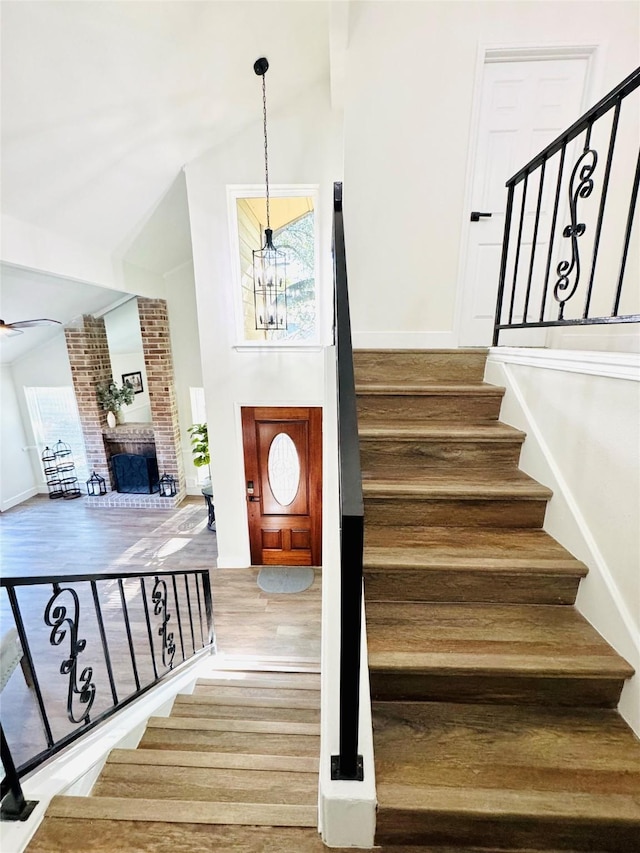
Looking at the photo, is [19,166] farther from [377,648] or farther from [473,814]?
[473,814]

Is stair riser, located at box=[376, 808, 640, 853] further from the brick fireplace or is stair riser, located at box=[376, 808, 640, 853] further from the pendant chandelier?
the brick fireplace

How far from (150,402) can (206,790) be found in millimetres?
5515

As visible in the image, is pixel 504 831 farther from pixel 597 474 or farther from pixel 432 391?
pixel 432 391

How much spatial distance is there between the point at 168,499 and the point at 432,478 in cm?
554

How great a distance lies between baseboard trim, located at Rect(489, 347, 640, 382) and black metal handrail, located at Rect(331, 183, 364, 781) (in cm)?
82

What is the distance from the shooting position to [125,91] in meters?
2.26

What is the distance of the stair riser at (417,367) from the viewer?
2.02 m

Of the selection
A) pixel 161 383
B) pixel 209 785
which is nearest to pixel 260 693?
pixel 209 785

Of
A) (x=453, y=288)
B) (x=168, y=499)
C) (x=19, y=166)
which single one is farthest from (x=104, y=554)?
(x=453, y=288)

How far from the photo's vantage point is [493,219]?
257cm

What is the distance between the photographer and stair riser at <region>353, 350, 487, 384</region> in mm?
2020

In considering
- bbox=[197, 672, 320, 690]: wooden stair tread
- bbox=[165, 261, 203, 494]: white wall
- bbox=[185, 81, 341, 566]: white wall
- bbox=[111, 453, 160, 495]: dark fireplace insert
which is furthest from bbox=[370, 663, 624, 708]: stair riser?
bbox=[111, 453, 160, 495]: dark fireplace insert

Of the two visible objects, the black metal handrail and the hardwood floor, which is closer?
the black metal handrail

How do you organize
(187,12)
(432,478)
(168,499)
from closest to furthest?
(432,478) < (187,12) < (168,499)
